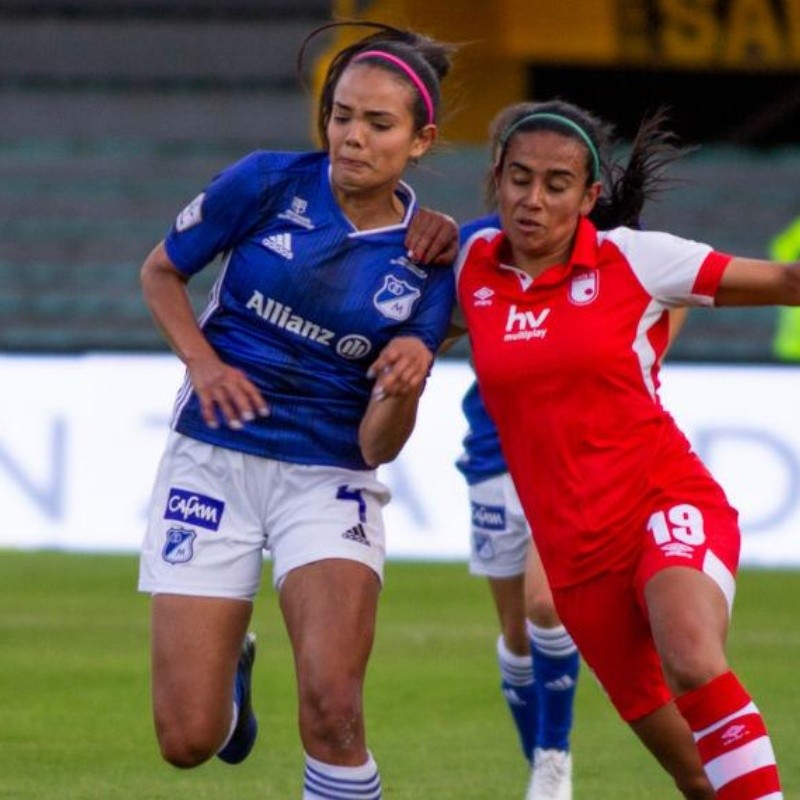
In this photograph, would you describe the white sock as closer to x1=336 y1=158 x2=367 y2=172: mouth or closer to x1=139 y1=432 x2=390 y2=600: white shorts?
x1=139 y1=432 x2=390 y2=600: white shorts

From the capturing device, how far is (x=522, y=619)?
7.31 m

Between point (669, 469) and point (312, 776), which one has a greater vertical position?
point (669, 469)

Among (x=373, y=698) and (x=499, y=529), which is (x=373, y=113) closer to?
(x=499, y=529)

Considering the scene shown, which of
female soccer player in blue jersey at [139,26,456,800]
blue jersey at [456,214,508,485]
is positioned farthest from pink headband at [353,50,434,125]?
blue jersey at [456,214,508,485]

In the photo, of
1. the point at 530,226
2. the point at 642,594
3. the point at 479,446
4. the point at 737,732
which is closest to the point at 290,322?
the point at 530,226

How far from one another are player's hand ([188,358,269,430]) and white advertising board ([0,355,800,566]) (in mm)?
7821

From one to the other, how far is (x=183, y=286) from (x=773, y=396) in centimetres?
819

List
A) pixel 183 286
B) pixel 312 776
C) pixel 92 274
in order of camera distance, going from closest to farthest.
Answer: pixel 312 776 → pixel 183 286 → pixel 92 274

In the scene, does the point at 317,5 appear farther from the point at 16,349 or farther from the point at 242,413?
the point at 242,413

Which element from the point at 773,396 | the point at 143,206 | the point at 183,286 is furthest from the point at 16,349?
the point at 183,286

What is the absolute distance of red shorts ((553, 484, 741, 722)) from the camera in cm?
529

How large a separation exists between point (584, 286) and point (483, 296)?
28 centimetres

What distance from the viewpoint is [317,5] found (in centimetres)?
2288

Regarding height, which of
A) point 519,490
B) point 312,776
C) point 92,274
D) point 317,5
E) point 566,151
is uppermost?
point 566,151
